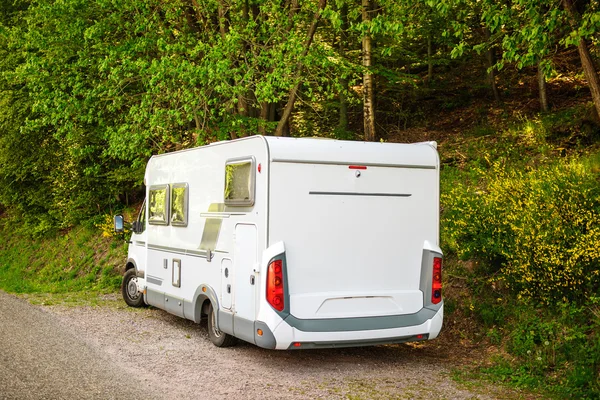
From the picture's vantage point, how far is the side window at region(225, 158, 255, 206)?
7.89 meters

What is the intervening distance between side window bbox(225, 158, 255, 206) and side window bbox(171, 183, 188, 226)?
1576 millimetres

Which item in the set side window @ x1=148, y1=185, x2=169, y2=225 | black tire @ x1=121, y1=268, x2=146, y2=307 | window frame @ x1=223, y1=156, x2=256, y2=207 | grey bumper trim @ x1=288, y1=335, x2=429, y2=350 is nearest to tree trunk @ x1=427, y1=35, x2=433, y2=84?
side window @ x1=148, y1=185, x2=169, y2=225

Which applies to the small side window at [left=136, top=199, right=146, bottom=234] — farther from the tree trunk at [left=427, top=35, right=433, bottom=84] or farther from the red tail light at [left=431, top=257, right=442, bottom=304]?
the tree trunk at [left=427, top=35, right=433, bottom=84]

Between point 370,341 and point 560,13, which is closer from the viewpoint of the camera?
point 370,341

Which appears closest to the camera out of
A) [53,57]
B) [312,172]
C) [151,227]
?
[312,172]

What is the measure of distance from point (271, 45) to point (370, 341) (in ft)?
26.8

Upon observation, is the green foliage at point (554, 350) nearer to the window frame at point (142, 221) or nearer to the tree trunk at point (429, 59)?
the window frame at point (142, 221)

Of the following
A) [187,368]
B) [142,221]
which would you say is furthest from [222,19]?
[187,368]

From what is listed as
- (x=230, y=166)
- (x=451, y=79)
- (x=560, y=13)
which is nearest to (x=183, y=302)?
(x=230, y=166)

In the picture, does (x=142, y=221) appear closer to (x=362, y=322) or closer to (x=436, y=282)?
(x=362, y=322)

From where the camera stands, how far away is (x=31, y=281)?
21.3m

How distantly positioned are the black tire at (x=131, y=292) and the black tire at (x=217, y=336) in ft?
11.9

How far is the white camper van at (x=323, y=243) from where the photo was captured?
7590 millimetres

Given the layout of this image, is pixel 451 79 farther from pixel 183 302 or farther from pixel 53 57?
pixel 183 302
